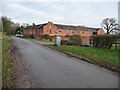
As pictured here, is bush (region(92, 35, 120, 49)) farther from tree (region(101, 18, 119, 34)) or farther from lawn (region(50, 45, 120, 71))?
tree (region(101, 18, 119, 34))

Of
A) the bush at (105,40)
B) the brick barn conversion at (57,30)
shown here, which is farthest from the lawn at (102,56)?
the brick barn conversion at (57,30)

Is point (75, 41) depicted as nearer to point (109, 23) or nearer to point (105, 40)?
point (105, 40)

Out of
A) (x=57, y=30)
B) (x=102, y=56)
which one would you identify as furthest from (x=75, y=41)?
(x=57, y=30)

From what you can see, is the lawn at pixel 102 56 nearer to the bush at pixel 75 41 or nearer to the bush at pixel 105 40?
the bush at pixel 105 40

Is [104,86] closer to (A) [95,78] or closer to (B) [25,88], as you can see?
(A) [95,78]

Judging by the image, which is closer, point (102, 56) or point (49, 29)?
point (102, 56)

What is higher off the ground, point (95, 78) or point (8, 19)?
point (8, 19)

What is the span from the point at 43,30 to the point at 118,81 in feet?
220

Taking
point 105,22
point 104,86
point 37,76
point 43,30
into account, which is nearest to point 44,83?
point 37,76

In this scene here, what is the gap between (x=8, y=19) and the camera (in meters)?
73.5

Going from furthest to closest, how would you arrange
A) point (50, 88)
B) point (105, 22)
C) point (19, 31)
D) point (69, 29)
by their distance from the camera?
point (19, 31)
point (105, 22)
point (69, 29)
point (50, 88)

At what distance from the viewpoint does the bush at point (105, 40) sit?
71.3ft

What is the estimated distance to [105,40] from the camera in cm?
2297

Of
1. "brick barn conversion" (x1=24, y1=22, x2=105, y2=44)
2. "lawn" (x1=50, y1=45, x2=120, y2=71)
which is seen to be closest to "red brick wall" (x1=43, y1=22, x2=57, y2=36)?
"brick barn conversion" (x1=24, y1=22, x2=105, y2=44)
